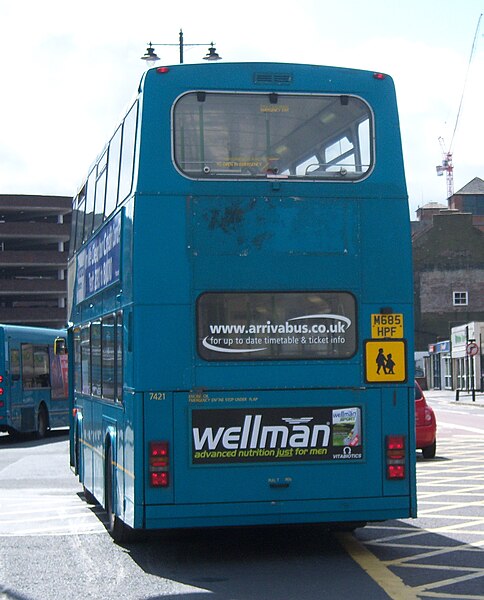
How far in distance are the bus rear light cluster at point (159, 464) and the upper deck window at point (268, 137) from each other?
2.23m

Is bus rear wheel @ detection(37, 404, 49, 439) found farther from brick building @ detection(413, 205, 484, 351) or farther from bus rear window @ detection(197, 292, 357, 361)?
brick building @ detection(413, 205, 484, 351)

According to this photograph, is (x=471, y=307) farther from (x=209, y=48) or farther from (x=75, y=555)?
(x=75, y=555)

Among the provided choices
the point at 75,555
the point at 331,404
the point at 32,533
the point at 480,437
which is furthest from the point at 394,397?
the point at 480,437

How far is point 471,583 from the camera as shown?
8.91m

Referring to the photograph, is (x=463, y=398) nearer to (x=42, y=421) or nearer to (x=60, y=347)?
(x=42, y=421)

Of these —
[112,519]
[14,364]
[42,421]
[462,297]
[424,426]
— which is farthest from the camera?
[462,297]

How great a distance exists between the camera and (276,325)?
10.1m

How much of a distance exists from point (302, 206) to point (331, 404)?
1660mm

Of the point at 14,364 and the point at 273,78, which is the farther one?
the point at 14,364

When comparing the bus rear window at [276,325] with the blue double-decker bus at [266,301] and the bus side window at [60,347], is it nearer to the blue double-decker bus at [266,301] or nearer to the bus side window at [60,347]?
the blue double-decker bus at [266,301]

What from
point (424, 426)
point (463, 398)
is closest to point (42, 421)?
point (424, 426)

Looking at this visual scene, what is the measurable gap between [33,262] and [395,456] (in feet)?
339

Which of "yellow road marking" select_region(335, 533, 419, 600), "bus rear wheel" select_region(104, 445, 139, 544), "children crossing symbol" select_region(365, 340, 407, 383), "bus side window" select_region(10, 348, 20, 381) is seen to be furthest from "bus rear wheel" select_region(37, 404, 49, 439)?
"children crossing symbol" select_region(365, 340, 407, 383)

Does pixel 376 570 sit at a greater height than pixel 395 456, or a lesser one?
lesser
